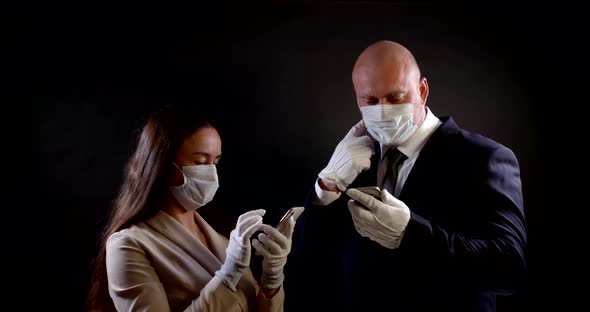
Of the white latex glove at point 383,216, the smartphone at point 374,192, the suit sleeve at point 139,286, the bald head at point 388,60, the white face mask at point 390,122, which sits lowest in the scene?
the suit sleeve at point 139,286

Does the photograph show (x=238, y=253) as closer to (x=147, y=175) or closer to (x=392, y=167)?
(x=147, y=175)

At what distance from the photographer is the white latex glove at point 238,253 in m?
2.04

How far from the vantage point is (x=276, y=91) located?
238 centimetres

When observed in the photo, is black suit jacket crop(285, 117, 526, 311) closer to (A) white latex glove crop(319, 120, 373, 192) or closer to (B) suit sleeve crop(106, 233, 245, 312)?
(A) white latex glove crop(319, 120, 373, 192)

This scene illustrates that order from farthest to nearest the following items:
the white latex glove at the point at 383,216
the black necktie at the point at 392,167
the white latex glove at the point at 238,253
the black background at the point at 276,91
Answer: the black background at the point at 276,91
the black necktie at the point at 392,167
the white latex glove at the point at 238,253
the white latex glove at the point at 383,216

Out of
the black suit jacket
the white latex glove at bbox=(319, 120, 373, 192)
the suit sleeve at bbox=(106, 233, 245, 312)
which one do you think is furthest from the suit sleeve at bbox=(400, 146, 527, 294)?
the suit sleeve at bbox=(106, 233, 245, 312)

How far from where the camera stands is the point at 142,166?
213 centimetres

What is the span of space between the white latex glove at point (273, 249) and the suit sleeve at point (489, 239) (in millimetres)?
357

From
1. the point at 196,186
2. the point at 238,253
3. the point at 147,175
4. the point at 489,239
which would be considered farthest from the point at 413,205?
the point at 147,175

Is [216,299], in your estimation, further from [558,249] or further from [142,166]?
[558,249]

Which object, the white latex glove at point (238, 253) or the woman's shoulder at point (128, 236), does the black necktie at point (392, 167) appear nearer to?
the white latex glove at point (238, 253)

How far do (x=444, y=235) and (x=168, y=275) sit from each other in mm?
809

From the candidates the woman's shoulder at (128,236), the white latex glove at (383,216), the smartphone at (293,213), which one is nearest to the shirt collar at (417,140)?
the white latex glove at (383,216)

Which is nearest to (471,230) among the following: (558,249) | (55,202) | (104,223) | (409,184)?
(409,184)
